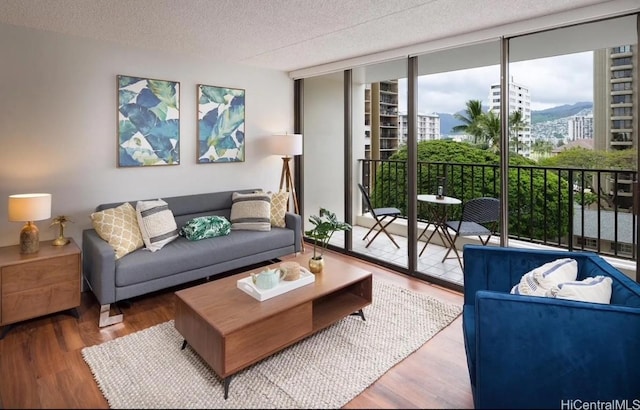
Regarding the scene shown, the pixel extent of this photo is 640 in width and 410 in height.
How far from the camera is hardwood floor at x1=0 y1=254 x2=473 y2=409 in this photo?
1.94 meters

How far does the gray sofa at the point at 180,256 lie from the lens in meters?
2.79

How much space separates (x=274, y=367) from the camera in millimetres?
2219

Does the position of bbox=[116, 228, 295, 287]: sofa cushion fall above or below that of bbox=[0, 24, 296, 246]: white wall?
below

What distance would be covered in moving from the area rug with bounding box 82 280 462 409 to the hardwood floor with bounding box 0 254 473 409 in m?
0.06

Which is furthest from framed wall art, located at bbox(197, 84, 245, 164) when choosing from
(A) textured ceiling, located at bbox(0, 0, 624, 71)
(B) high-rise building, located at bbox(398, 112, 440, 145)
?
(B) high-rise building, located at bbox(398, 112, 440, 145)

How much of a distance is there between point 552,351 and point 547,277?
15.6 inches

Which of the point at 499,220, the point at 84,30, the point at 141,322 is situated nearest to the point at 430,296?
the point at 499,220

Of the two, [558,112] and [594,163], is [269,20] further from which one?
[594,163]

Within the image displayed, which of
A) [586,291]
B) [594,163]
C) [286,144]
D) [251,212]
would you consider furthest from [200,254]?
[594,163]

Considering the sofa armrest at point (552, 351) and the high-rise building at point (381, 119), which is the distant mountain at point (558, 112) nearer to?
the high-rise building at point (381, 119)

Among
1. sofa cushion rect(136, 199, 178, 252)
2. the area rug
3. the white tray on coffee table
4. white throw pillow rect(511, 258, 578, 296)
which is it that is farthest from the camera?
sofa cushion rect(136, 199, 178, 252)

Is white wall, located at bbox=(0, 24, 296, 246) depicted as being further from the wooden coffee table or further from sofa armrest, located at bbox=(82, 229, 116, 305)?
the wooden coffee table

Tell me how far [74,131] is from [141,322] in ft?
5.97

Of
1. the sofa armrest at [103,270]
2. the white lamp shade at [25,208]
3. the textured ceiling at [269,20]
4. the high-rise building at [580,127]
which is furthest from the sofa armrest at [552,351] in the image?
the white lamp shade at [25,208]
